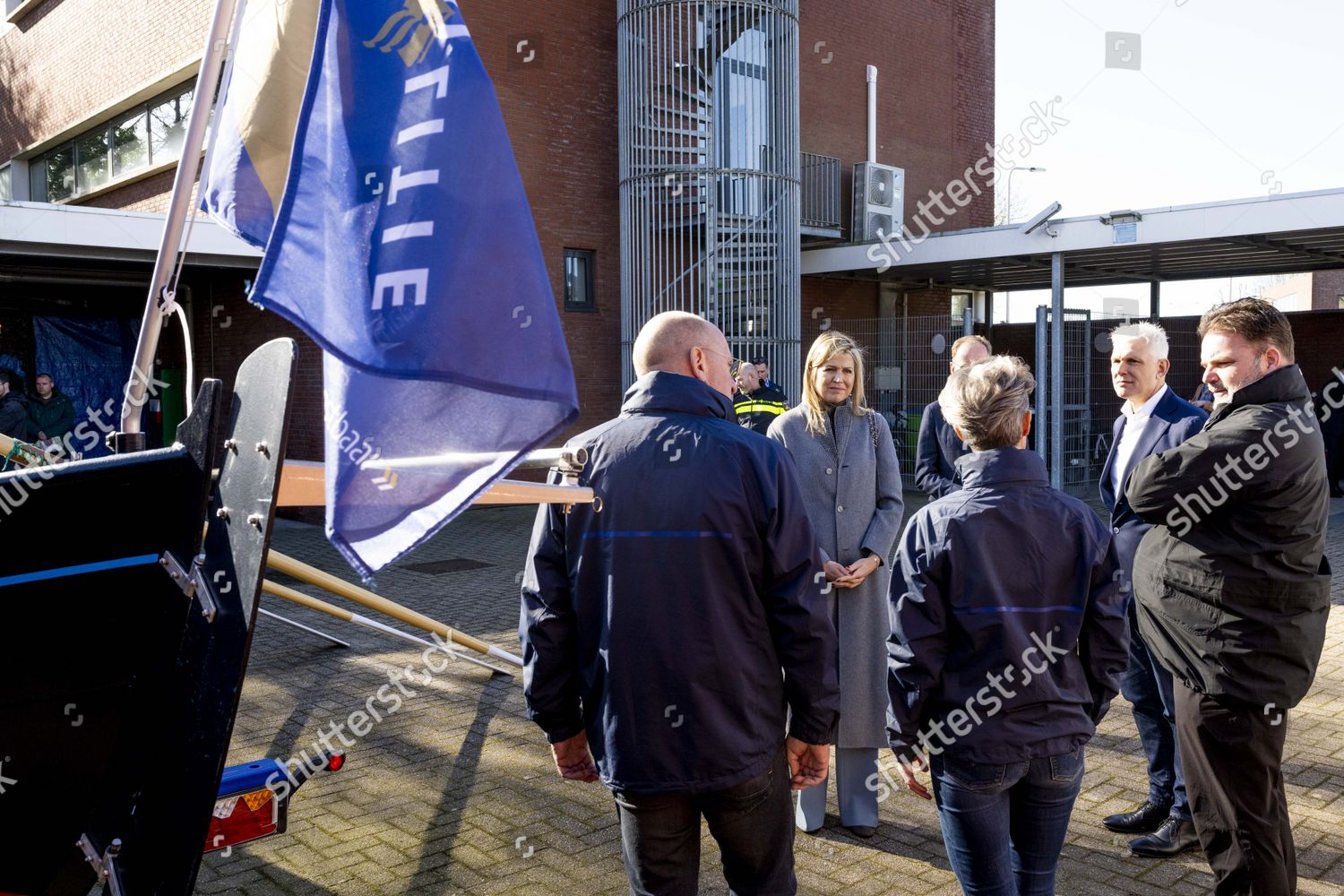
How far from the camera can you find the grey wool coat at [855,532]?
425cm

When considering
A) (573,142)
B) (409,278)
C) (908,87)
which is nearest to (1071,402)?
(908,87)

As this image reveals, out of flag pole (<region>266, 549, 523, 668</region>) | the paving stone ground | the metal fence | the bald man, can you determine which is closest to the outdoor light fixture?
the metal fence

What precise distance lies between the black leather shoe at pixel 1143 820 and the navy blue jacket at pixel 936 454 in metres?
1.55

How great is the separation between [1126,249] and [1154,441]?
12.9m

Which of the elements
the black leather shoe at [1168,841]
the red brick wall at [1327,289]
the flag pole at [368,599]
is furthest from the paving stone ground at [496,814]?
the red brick wall at [1327,289]

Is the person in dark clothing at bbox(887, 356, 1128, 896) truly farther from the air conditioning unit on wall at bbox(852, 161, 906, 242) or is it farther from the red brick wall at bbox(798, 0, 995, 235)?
the red brick wall at bbox(798, 0, 995, 235)

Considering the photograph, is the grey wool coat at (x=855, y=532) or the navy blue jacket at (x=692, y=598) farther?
the grey wool coat at (x=855, y=532)

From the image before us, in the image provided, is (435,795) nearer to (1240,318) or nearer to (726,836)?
(726,836)

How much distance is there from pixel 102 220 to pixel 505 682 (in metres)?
8.74

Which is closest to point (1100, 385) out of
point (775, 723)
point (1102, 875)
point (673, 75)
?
point (673, 75)

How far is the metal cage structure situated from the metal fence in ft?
4.86

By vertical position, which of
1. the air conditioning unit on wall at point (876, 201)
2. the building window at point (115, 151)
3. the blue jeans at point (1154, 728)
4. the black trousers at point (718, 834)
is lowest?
the blue jeans at point (1154, 728)

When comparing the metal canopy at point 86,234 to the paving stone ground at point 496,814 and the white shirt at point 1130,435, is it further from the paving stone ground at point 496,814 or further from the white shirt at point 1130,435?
the white shirt at point 1130,435

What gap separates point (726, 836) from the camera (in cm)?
261
